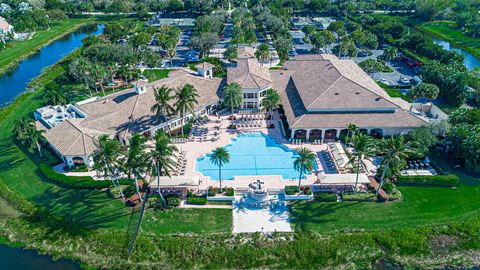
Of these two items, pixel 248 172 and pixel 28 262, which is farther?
pixel 248 172

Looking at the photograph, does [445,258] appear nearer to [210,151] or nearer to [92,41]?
[210,151]

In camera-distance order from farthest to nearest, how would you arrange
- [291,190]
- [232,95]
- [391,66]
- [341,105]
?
[391,66]
[232,95]
[341,105]
[291,190]

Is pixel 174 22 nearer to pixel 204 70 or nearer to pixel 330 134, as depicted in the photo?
pixel 204 70

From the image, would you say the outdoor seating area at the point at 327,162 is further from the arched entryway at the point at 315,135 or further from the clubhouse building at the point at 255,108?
the clubhouse building at the point at 255,108

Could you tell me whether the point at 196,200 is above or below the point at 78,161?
below

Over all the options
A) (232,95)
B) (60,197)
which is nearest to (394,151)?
(232,95)

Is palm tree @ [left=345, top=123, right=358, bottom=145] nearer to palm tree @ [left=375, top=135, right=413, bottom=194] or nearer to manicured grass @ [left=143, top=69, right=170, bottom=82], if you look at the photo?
palm tree @ [left=375, top=135, right=413, bottom=194]
